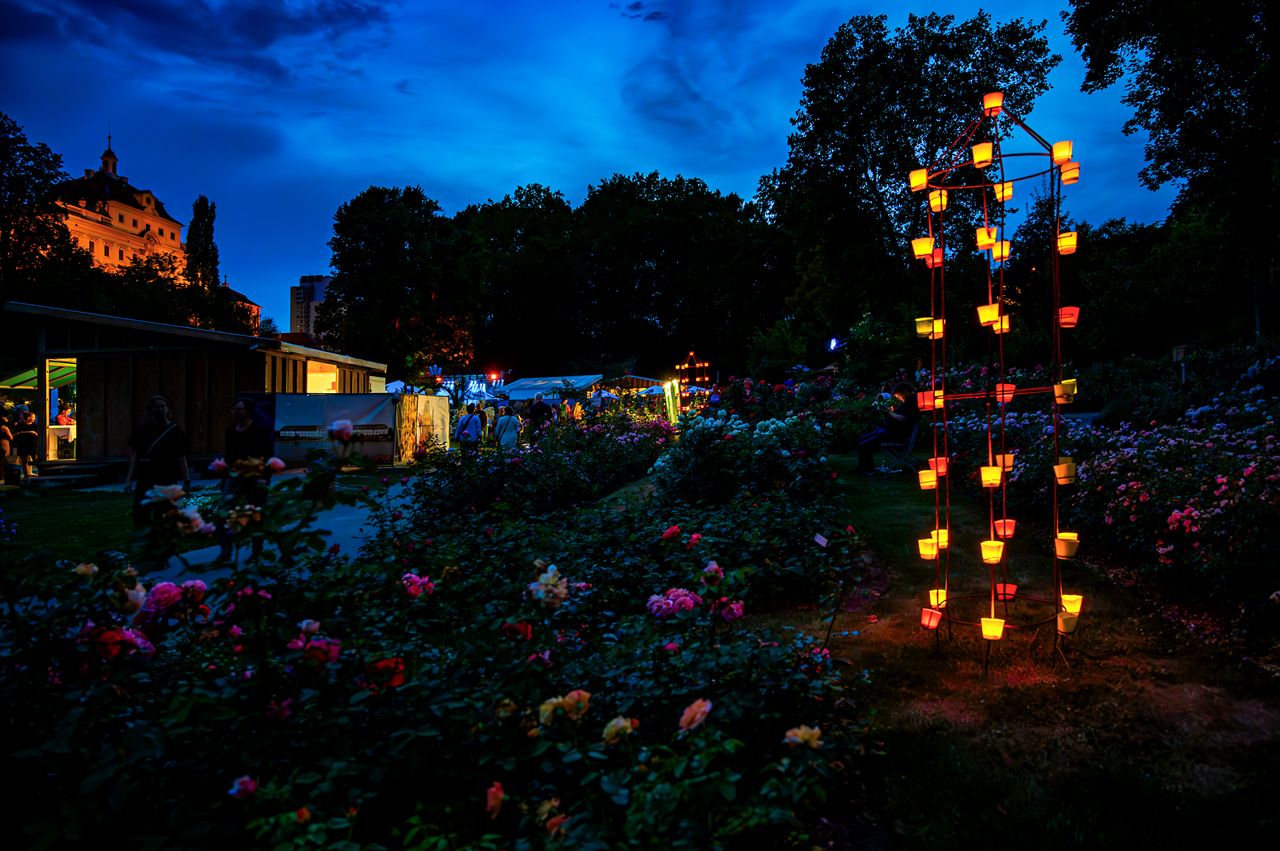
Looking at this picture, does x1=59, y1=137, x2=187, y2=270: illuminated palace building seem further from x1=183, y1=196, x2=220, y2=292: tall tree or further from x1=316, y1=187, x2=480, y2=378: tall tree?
x1=316, y1=187, x2=480, y2=378: tall tree

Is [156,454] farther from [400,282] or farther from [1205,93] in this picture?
[400,282]

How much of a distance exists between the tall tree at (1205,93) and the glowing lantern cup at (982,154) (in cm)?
1092

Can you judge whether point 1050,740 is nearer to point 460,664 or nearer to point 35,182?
point 460,664

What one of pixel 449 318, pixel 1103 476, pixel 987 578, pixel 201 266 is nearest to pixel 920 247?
pixel 987 578

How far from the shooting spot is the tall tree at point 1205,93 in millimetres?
10930

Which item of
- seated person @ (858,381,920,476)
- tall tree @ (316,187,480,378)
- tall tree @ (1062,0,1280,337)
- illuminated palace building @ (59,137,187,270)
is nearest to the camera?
seated person @ (858,381,920,476)

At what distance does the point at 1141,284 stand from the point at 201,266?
231 ft

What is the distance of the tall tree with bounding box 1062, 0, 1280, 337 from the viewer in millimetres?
10930

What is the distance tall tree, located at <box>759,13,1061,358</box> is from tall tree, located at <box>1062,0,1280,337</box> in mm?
5295

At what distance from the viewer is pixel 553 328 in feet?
147

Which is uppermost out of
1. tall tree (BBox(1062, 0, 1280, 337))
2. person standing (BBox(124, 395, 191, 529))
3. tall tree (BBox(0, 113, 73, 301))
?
tall tree (BBox(0, 113, 73, 301))

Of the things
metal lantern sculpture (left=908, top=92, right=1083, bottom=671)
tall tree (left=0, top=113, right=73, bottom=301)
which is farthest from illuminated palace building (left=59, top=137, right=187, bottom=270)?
metal lantern sculpture (left=908, top=92, right=1083, bottom=671)

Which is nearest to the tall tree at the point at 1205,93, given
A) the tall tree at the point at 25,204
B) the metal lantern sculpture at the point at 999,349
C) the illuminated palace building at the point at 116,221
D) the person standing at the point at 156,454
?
the metal lantern sculpture at the point at 999,349

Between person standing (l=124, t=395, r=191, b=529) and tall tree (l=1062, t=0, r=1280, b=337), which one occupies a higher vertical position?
tall tree (l=1062, t=0, r=1280, b=337)
